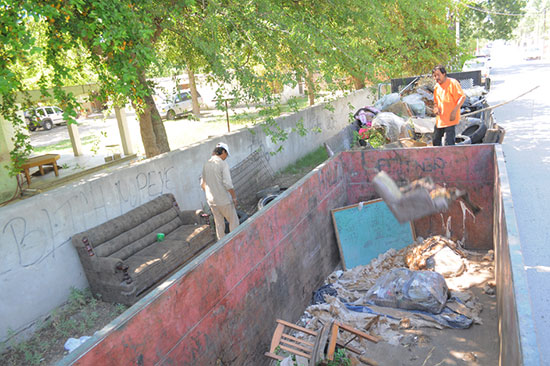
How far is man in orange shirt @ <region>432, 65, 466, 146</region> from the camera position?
23.2 feet

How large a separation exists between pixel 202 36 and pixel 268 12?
131 centimetres

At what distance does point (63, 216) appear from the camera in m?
5.20

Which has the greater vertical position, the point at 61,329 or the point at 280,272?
the point at 280,272

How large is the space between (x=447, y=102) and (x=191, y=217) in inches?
186

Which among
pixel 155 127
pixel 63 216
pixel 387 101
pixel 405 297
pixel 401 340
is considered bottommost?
pixel 401 340

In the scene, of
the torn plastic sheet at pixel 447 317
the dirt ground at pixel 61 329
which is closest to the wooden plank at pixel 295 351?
the torn plastic sheet at pixel 447 317

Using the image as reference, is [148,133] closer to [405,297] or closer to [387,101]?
[387,101]

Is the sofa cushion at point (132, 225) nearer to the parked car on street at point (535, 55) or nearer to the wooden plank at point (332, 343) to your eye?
the wooden plank at point (332, 343)

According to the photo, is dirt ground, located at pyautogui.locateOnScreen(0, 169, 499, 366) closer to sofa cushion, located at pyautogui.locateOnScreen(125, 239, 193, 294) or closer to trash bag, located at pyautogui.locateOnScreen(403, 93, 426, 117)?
sofa cushion, located at pyautogui.locateOnScreen(125, 239, 193, 294)

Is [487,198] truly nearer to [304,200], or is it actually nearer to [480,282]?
[480,282]

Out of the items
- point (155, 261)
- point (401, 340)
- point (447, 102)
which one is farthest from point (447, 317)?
point (447, 102)

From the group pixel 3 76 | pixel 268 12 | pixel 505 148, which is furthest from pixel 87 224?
pixel 505 148

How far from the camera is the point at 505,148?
10.6 meters

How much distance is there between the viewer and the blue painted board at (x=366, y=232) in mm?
6043
